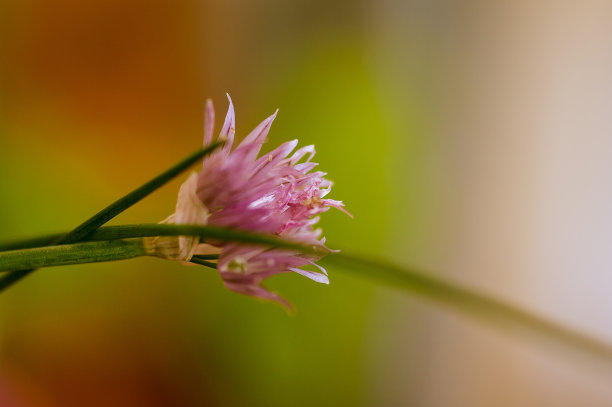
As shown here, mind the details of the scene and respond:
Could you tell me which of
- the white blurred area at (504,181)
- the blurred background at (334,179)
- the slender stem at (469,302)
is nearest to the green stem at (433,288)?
the slender stem at (469,302)

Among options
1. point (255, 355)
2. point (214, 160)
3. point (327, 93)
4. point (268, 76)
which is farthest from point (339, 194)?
point (214, 160)

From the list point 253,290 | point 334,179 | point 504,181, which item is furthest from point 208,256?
point 504,181

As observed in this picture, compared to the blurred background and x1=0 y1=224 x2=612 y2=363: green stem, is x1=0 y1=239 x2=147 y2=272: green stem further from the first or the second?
the blurred background

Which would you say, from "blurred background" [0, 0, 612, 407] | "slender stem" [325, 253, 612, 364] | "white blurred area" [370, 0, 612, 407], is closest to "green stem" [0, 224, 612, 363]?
"slender stem" [325, 253, 612, 364]

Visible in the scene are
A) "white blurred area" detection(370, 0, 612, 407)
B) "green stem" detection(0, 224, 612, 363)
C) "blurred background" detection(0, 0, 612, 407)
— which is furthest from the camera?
"white blurred area" detection(370, 0, 612, 407)

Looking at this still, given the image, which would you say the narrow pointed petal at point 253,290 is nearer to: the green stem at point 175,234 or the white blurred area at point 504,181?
the green stem at point 175,234

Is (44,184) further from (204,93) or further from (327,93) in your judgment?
(327,93)

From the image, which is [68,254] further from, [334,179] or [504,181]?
[504,181]
